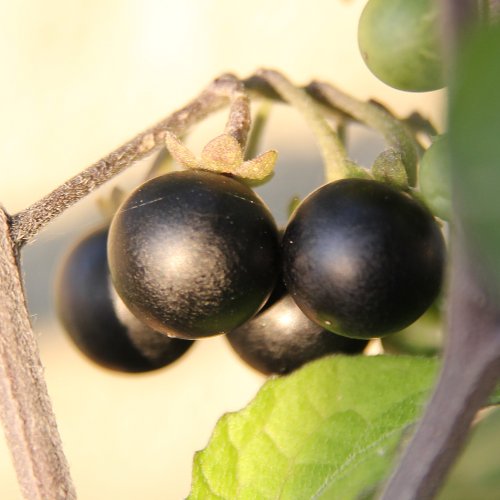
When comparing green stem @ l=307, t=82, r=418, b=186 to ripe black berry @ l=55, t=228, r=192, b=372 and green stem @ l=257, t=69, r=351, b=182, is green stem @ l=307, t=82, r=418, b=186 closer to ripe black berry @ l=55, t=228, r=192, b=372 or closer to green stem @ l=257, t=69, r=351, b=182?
green stem @ l=257, t=69, r=351, b=182

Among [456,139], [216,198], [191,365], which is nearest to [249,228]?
[216,198]

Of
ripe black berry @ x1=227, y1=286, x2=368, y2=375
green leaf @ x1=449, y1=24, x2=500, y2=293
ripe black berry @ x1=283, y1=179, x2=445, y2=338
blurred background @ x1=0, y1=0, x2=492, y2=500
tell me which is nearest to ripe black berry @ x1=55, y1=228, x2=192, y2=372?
ripe black berry @ x1=227, y1=286, x2=368, y2=375

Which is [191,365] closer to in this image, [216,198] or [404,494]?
[216,198]

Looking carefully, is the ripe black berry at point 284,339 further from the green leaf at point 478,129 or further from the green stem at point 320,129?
the green leaf at point 478,129

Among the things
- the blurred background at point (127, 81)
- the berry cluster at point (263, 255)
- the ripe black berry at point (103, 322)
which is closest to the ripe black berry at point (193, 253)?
the berry cluster at point (263, 255)

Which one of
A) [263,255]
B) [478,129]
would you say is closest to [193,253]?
[263,255]

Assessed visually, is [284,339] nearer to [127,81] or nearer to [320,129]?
[320,129]
